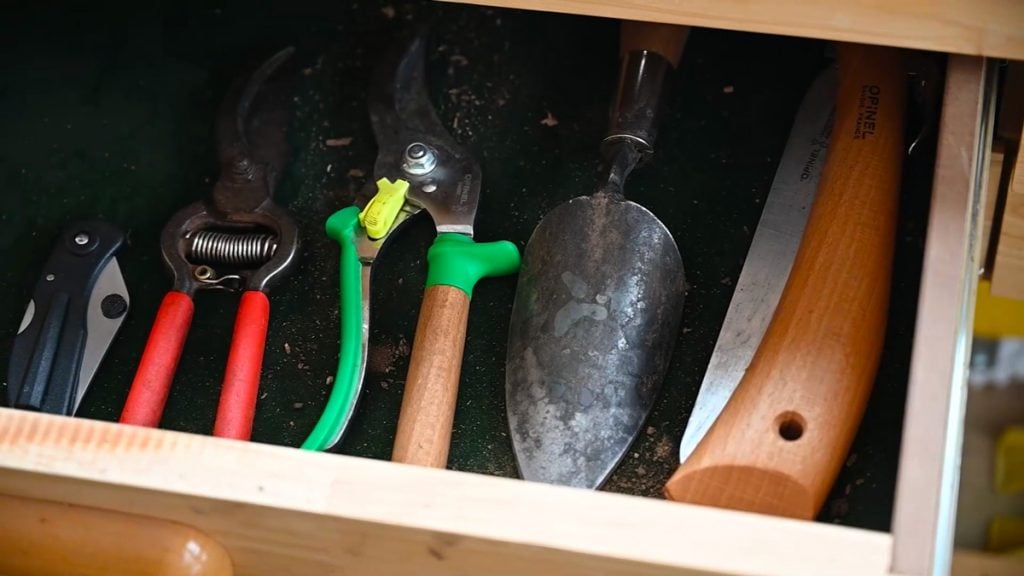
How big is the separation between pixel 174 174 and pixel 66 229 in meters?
0.08

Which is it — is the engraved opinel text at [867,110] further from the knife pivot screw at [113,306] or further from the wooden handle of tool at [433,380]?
the knife pivot screw at [113,306]

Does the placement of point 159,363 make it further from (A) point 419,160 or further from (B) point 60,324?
(A) point 419,160

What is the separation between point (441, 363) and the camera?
0.73 metres

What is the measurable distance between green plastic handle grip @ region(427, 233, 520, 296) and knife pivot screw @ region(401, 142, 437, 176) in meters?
0.05

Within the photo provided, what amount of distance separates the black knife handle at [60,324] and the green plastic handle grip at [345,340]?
0.48 ft

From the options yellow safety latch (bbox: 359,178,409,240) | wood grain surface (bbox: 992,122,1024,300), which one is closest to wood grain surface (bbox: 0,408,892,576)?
yellow safety latch (bbox: 359,178,409,240)

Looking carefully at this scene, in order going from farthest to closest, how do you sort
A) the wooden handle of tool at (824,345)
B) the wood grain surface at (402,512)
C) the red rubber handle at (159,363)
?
the red rubber handle at (159,363) → the wooden handle of tool at (824,345) → the wood grain surface at (402,512)

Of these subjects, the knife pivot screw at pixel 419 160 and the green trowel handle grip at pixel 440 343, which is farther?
the knife pivot screw at pixel 419 160

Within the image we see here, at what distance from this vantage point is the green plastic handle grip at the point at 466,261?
757 millimetres

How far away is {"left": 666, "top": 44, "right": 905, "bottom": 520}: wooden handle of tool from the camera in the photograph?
2.08 feet

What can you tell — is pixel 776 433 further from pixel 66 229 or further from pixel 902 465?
pixel 66 229

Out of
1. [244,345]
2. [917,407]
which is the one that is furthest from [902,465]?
[244,345]

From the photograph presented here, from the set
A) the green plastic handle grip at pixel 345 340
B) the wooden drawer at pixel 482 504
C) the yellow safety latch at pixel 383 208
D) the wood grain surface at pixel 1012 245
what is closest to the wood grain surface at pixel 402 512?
the wooden drawer at pixel 482 504

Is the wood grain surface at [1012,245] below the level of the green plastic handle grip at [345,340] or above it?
above
